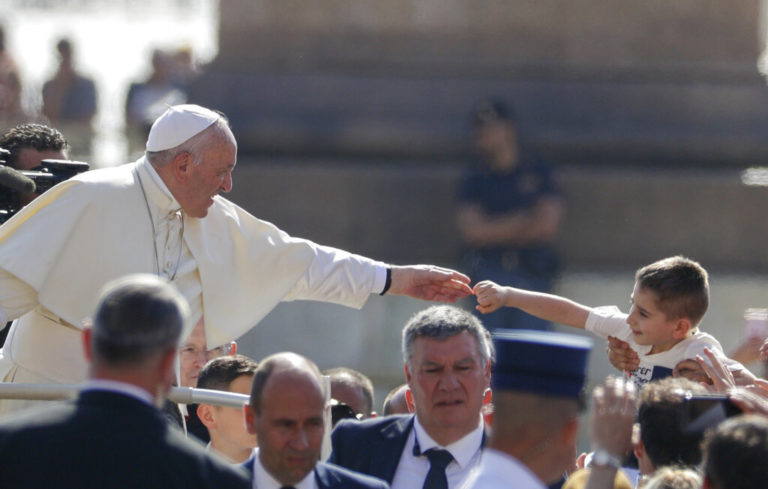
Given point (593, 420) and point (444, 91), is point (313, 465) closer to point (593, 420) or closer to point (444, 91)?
point (593, 420)

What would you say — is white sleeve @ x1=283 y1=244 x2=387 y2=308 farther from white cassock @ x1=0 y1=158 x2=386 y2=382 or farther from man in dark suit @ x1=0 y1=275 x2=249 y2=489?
man in dark suit @ x1=0 y1=275 x2=249 y2=489

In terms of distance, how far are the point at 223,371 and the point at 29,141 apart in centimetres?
Result: 141

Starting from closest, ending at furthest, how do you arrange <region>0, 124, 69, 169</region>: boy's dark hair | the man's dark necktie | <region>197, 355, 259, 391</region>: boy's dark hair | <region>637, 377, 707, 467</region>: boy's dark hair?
<region>637, 377, 707, 467</region>: boy's dark hair < the man's dark necktie < <region>197, 355, 259, 391</region>: boy's dark hair < <region>0, 124, 69, 169</region>: boy's dark hair

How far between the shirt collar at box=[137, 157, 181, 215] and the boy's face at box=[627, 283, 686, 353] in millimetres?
1752

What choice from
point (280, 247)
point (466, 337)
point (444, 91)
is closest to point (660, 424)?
point (466, 337)

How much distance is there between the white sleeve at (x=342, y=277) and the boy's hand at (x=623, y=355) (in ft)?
3.59

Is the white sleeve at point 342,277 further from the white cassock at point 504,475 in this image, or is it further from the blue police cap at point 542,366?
the white cassock at point 504,475

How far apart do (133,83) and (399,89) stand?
9.15ft

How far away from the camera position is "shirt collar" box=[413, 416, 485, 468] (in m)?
5.00

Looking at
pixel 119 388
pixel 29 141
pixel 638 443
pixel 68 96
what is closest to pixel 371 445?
pixel 638 443

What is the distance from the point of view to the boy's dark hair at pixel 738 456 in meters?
3.69

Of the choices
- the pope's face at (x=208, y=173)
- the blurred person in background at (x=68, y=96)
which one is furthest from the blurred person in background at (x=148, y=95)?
the pope's face at (x=208, y=173)

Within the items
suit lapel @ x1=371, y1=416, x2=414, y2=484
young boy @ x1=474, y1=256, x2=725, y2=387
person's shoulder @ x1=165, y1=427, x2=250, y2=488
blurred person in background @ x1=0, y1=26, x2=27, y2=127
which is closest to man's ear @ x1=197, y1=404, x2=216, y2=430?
suit lapel @ x1=371, y1=416, x2=414, y2=484

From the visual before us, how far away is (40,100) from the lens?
1188cm
